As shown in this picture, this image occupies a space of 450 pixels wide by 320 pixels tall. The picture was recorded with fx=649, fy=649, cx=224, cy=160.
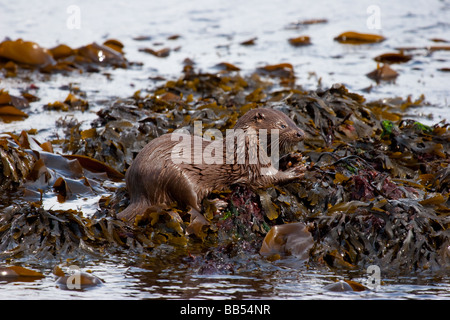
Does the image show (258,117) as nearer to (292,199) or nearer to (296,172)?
(296,172)

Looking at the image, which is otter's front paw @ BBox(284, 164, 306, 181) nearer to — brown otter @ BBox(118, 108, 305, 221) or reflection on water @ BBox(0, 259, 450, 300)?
brown otter @ BBox(118, 108, 305, 221)

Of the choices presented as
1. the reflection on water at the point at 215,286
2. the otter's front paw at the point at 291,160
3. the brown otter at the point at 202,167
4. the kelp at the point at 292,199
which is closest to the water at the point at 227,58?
the reflection on water at the point at 215,286

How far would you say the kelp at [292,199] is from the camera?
4320 mm

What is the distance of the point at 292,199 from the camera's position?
16.0 feet

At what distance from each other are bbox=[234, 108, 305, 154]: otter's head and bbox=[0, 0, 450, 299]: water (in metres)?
1.23

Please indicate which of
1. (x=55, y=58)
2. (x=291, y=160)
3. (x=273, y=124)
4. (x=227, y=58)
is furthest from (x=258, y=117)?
(x=55, y=58)

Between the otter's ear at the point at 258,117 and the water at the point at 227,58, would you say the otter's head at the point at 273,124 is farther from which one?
the water at the point at 227,58

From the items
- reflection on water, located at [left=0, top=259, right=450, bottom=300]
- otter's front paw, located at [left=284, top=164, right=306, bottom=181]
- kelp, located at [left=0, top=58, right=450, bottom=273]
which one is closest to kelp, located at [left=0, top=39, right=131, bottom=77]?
kelp, located at [left=0, top=58, right=450, bottom=273]

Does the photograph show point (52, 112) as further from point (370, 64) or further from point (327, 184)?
point (370, 64)

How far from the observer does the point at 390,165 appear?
17.0 feet

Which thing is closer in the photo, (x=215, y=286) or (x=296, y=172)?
(x=215, y=286)

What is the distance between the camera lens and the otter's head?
5.08m

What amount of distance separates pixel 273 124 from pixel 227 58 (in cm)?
556
